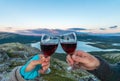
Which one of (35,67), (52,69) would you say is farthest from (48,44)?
(52,69)

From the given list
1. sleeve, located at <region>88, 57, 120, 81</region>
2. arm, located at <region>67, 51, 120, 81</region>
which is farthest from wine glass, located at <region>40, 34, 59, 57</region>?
sleeve, located at <region>88, 57, 120, 81</region>

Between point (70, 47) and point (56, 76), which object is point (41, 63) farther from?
point (56, 76)

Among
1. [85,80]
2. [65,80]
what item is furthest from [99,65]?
[85,80]

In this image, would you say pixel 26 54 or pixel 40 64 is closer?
pixel 40 64

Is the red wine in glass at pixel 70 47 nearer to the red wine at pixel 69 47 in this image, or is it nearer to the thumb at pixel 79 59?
the red wine at pixel 69 47

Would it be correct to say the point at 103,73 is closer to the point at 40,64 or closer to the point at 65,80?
the point at 40,64

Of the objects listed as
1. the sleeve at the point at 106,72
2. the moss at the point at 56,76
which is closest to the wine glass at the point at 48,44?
the sleeve at the point at 106,72
